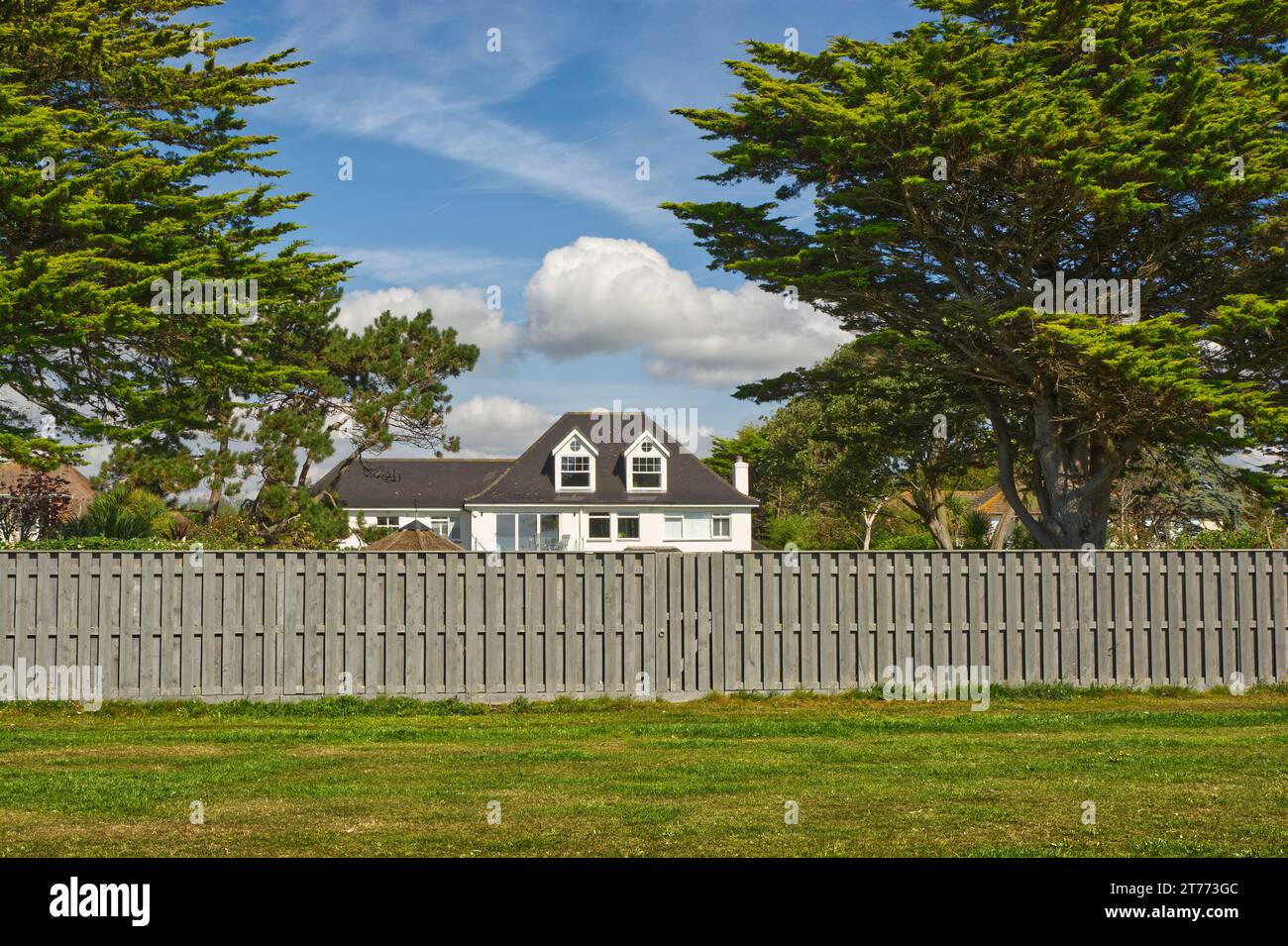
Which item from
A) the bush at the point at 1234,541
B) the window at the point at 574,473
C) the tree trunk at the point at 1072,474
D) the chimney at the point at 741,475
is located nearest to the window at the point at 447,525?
the window at the point at 574,473

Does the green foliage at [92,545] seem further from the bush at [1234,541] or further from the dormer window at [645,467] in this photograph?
the dormer window at [645,467]

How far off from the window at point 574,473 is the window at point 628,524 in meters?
2.14

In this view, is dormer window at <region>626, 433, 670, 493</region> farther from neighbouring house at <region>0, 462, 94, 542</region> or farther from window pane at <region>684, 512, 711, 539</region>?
neighbouring house at <region>0, 462, 94, 542</region>

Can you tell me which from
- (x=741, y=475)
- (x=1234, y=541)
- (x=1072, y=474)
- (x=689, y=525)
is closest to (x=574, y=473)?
(x=689, y=525)

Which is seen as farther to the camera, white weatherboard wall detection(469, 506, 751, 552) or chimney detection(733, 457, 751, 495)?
chimney detection(733, 457, 751, 495)

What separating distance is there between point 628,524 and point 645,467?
9.13 feet

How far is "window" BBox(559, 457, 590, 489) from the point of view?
50094 millimetres

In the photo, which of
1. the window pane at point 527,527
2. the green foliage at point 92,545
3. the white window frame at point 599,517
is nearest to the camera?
the green foliage at point 92,545

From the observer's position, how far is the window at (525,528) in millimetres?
49594

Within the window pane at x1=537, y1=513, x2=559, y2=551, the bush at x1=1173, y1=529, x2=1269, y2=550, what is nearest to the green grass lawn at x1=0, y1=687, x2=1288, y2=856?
the bush at x1=1173, y1=529, x2=1269, y2=550

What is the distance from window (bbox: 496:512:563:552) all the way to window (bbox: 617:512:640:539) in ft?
9.57

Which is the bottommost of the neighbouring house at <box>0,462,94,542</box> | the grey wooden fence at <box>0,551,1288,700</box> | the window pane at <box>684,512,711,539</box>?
the grey wooden fence at <box>0,551,1288,700</box>

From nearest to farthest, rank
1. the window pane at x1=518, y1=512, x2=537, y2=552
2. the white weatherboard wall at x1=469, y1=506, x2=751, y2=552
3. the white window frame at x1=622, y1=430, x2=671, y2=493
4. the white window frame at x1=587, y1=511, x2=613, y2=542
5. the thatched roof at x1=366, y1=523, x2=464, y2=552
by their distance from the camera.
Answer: the thatched roof at x1=366, y1=523, x2=464, y2=552 → the white weatherboard wall at x1=469, y1=506, x2=751, y2=552 → the white window frame at x1=587, y1=511, x2=613, y2=542 → the window pane at x1=518, y1=512, x2=537, y2=552 → the white window frame at x1=622, y1=430, x2=671, y2=493
